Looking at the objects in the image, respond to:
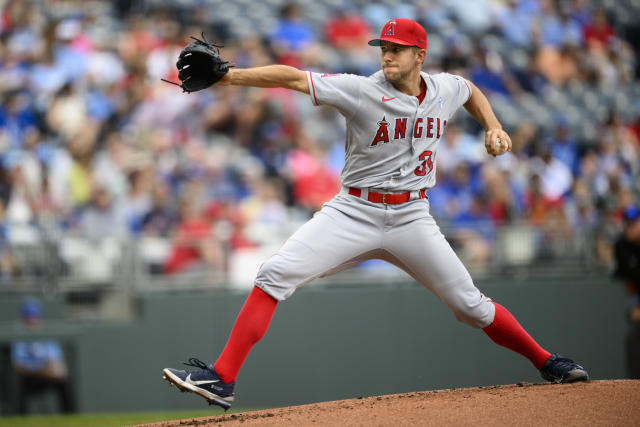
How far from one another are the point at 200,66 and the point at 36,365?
4.86 metres

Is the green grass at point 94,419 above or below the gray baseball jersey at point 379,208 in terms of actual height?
below

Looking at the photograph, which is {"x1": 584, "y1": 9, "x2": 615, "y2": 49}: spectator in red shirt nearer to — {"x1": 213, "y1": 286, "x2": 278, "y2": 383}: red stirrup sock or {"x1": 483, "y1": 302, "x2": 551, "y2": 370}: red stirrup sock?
{"x1": 483, "y1": 302, "x2": 551, "y2": 370}: red stirrup sock

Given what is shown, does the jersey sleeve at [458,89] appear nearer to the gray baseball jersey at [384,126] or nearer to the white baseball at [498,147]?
the gray baseball jersey at [384,126]

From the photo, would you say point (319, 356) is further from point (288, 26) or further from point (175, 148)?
point (288, 26)

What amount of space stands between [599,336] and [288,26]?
5.36m

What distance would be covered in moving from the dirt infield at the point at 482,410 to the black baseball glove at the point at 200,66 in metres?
1.66

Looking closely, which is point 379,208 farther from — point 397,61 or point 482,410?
point 482,410

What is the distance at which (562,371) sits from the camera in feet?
15.0

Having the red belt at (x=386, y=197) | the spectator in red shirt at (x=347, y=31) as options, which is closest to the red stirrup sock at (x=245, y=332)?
the red belt at (x=386, y=197)

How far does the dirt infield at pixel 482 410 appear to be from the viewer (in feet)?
12.8

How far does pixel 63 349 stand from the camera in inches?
309

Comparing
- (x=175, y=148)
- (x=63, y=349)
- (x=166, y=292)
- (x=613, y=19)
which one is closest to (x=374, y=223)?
(x=166, y=292)

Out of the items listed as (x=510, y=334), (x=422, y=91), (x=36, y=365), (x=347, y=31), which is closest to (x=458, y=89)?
(x=422, y=91)

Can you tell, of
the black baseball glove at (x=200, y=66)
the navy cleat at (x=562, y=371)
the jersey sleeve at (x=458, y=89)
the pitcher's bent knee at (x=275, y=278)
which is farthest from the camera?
the navy cleat at (x=562, y=371)
